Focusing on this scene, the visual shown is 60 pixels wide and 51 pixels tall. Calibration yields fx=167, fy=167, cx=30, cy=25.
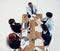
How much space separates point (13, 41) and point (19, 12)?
37 cm

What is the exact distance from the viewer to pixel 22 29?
1999mm

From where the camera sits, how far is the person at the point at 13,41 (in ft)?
6.39

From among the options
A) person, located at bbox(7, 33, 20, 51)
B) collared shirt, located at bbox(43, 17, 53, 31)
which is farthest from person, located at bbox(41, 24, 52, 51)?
person, located at bbox(7, 33, 20, 51)

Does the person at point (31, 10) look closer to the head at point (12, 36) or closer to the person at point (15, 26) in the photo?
the person at point (15, 26)

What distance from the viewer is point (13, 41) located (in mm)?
1959

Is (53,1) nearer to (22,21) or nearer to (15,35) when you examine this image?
(22,21)

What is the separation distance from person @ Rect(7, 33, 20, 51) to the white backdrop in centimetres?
5

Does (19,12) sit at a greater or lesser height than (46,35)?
greater

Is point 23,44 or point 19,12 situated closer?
point 23,44

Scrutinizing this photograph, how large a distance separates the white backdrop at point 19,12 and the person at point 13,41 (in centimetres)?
5

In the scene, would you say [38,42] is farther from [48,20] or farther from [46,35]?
[48,20]

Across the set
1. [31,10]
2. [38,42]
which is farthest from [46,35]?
[31,10]

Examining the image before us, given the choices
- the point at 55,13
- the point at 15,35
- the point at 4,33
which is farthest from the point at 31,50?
the point at 55,13

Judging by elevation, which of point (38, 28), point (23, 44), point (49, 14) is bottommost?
point (23, 44)
